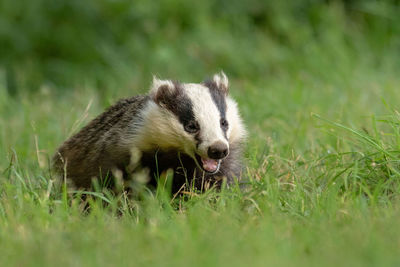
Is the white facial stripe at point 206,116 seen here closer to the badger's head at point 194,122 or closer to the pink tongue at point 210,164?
the badger's head at point 194,122

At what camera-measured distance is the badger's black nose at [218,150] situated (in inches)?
164

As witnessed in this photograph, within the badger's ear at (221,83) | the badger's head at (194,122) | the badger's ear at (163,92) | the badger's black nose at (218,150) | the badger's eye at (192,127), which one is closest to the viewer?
the badger's black nose at (218,150)

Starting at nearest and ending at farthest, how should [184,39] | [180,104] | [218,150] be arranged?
[218,150]
[180,104]
[184,39]

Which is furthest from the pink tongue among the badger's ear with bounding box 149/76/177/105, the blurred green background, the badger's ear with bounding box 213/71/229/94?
the blurred green background

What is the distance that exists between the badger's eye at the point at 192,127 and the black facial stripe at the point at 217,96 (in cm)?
20

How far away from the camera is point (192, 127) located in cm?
441

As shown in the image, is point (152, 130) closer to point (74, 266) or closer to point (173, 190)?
point (173, 190)

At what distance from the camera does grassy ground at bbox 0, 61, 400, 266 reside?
286 cm

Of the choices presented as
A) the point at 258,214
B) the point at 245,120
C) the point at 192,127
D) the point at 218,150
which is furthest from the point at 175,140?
the point at 245,120

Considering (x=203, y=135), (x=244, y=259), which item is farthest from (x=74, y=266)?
(x=203, y=135)

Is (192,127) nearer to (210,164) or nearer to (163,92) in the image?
(210,164)

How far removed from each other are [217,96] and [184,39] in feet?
17.4

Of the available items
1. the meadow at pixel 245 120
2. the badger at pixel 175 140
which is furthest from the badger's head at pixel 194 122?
the meadow at pixel 245 120

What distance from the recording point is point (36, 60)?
1081 cm
